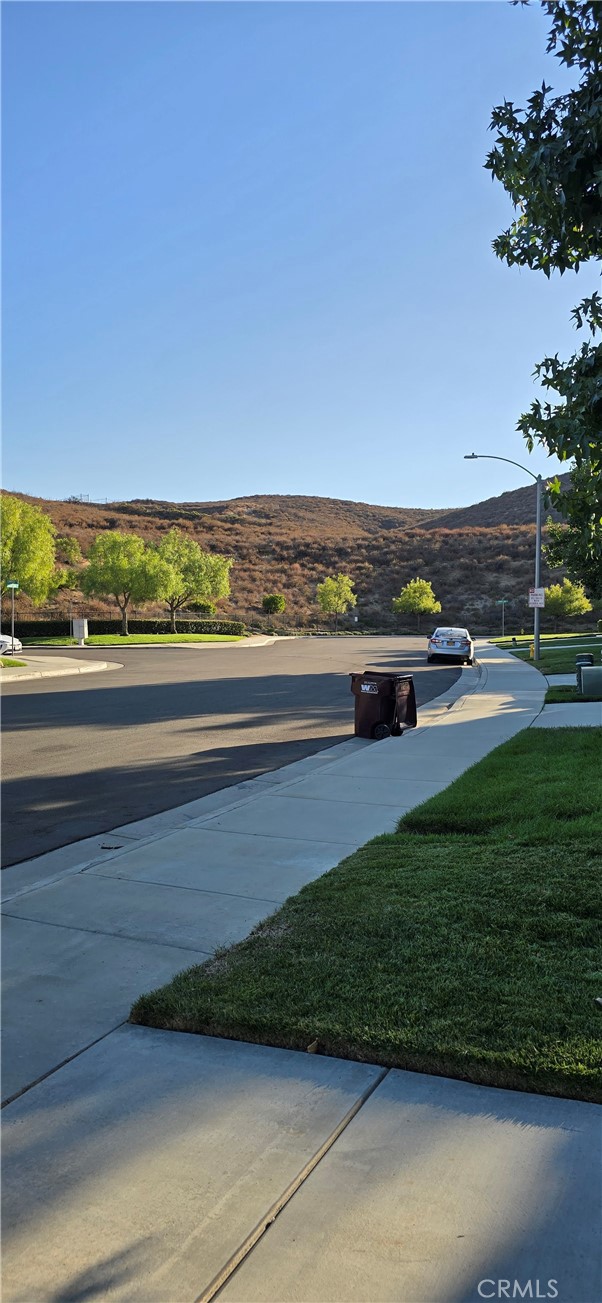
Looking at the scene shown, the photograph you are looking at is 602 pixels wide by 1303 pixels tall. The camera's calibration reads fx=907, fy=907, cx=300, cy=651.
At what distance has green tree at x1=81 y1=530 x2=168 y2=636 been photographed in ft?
173

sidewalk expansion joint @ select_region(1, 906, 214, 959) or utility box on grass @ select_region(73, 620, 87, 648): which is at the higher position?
utility box on grass @ select_region(73, 620, 87, 648)

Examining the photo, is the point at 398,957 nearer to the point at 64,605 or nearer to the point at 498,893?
the point at 498,893

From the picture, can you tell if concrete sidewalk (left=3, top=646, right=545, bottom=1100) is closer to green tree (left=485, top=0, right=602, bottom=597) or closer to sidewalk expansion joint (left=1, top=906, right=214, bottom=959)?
sidewalk expansion joint (left=1, top=906, right=214, bottom=959)

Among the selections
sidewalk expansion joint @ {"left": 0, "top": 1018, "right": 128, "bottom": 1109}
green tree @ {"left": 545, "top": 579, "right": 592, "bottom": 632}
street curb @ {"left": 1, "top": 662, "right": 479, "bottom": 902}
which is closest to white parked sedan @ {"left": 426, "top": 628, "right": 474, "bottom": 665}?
street curb @ {"left": 1, "top": 662, "right": 479, "bottom": 902}

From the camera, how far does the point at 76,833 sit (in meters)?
7.92

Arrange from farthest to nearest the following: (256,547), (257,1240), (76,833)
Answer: (256,547) → (76,833) → (257,1240)

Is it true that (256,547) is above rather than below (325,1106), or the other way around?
above

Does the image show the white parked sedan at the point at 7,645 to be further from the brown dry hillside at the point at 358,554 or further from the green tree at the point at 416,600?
the green tree at the point at 416,600

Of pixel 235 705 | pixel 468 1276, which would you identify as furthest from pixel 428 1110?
pixel 235 705

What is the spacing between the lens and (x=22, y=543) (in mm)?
37688

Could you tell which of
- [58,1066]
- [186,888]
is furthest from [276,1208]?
[186,888]

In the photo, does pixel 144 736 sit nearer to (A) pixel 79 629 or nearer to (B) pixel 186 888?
(B) pixel 186 888

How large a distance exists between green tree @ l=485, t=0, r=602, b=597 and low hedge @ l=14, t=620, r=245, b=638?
170 feet

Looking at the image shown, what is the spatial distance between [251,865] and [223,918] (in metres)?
1.20
